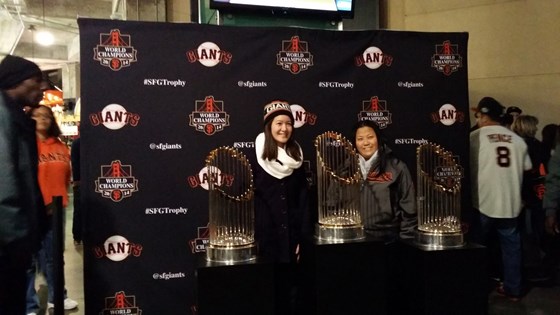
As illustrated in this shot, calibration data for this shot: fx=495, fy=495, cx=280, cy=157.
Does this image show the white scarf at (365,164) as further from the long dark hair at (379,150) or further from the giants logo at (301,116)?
the giants logo at (301,116)

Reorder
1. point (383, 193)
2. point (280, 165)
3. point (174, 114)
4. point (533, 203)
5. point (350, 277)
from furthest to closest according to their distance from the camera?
point (533, 203) → point (174, 114) → point (383, 193) → point (280, 165) → point (350, 277)

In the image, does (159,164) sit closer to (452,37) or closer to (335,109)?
(335,109)

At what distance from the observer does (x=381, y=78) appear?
12.4 feet

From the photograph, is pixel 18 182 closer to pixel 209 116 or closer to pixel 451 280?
pixel 209 116

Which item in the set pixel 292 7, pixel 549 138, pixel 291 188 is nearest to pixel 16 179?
pixel 291 188

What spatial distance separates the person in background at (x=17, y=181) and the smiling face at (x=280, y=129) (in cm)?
126

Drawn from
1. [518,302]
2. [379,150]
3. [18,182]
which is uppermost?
[379,150]

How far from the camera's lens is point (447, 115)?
12.9ft

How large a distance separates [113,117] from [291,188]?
126 cm

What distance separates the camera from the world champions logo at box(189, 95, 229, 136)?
3.37 meters

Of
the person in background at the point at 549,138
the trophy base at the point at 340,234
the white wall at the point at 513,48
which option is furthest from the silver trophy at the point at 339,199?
the white wall at the point at 513,48

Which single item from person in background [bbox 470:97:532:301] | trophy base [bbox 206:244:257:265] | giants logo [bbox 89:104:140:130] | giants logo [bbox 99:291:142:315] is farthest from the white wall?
giants logo [bbox 99:291:142:315]

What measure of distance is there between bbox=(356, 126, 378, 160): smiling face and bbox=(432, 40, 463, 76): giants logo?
1.13m

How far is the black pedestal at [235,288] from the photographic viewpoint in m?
2.40
